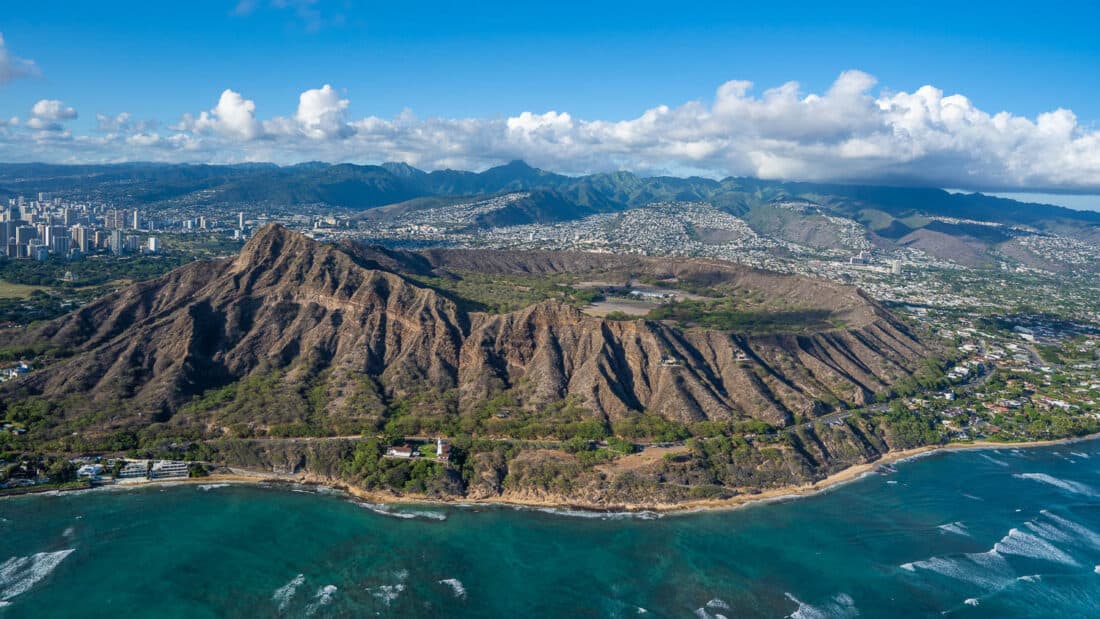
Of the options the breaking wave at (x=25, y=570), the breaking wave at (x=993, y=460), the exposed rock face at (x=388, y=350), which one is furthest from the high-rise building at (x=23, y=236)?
the breaking wave at (x=993, y=460)

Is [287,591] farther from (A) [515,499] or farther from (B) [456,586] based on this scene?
(A) [515,499]

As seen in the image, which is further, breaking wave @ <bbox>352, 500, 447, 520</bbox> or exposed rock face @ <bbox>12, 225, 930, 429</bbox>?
exposed rock face @ <bbox>12, 225, 930, 429</bbox>

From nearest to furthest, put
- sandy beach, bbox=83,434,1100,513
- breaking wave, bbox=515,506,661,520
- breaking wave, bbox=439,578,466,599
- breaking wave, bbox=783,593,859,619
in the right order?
breaking wave, bbox=783,593,859,619
breaking wave, bbox=439,578,466,599
breaking wave, bbox=515,506,661,520
sandy beach, bbox=83,434,1100,513

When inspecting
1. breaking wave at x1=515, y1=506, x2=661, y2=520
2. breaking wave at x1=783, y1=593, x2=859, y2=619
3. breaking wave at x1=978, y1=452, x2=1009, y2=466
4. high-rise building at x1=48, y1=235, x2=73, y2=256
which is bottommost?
breaking wave at x1=783, y1=593, x2=859, y2=619

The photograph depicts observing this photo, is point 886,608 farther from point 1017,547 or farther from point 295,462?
point 295,462

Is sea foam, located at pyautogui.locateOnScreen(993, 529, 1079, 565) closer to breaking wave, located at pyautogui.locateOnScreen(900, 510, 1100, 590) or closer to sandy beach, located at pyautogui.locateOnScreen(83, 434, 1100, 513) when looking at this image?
breaking wave, located at pyautogui.locateOnScreen(900, 510, 1100, 590)

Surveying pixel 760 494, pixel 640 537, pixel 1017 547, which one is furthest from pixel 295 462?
pixel 1017 547

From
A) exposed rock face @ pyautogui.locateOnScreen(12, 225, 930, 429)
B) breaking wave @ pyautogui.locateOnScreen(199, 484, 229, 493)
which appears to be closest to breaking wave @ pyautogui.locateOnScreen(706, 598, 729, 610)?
exposed rock face @ pyautogui.locateOnScreen(12, 225, 930, 429)
